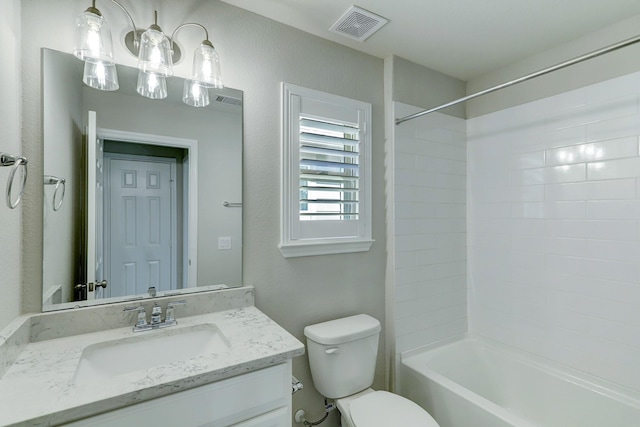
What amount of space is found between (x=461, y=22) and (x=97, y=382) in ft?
7.16

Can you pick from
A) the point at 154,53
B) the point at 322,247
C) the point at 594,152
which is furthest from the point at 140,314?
the point at 594,152

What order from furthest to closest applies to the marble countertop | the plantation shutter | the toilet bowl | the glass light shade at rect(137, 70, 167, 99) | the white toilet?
the plantation shutter
the white toilet
the toilet bowl
the glass light shade at rect(137, 70, 167, 99)
the marble countertop

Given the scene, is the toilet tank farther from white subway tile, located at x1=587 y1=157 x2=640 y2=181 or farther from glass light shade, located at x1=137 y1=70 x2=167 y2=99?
white subway tile, located at x1=587 y1=157 x2=640 y2=181

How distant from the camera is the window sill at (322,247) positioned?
1679 mm

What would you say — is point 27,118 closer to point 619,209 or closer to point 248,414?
point 248,414

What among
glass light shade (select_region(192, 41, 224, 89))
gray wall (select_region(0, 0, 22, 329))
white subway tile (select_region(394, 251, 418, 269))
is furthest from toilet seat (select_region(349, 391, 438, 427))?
glass light shade (select_region(192, 41, 224, 89))

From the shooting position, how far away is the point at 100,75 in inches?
48.1

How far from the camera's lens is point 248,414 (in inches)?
40.4

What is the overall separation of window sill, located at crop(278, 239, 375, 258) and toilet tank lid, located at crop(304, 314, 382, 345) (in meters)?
0.39

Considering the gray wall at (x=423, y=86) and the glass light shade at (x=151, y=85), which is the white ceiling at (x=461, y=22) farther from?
the glass light shade at (x=151, y=85)

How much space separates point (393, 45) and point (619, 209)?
1550 millimetres

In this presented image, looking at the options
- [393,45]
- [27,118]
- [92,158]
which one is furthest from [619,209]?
[27,118]

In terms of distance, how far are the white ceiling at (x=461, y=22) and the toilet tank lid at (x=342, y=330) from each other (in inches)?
64.4

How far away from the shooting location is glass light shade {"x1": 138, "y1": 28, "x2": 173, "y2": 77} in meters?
1.25
